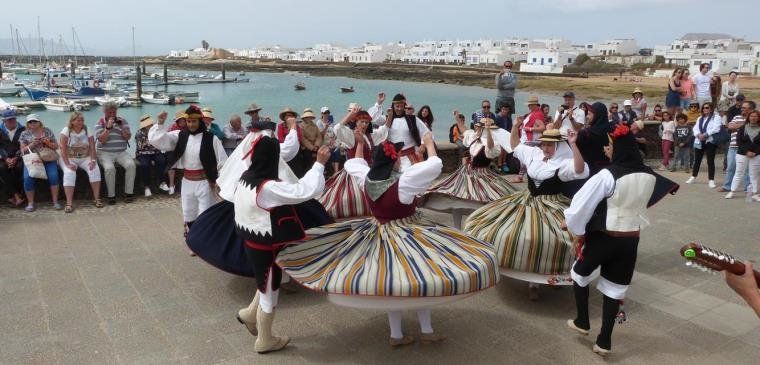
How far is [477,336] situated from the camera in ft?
15.3

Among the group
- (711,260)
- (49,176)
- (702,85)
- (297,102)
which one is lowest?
(297,102)

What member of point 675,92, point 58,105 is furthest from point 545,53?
point 675,92

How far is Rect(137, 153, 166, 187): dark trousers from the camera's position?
9.02m

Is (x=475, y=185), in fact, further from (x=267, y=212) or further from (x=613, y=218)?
(x=267, y=212)

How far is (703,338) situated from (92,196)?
8036 millimetres

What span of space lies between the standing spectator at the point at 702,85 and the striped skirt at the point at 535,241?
33.4 ft

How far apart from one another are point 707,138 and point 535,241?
7.28m

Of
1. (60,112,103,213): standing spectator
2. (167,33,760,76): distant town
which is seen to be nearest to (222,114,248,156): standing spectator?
(60,112,103,213): standing spectator

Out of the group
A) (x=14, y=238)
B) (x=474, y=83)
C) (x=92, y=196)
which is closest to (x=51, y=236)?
(x=14, y=238)

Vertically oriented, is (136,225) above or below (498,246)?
below

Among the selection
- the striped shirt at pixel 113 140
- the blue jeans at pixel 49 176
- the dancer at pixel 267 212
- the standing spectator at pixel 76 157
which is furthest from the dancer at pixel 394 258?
the striped shirt at pixel 113 140

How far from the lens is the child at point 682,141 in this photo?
11.6 meters

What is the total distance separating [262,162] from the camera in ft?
13.0

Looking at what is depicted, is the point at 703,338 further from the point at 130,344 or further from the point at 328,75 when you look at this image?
the point at 328,75
